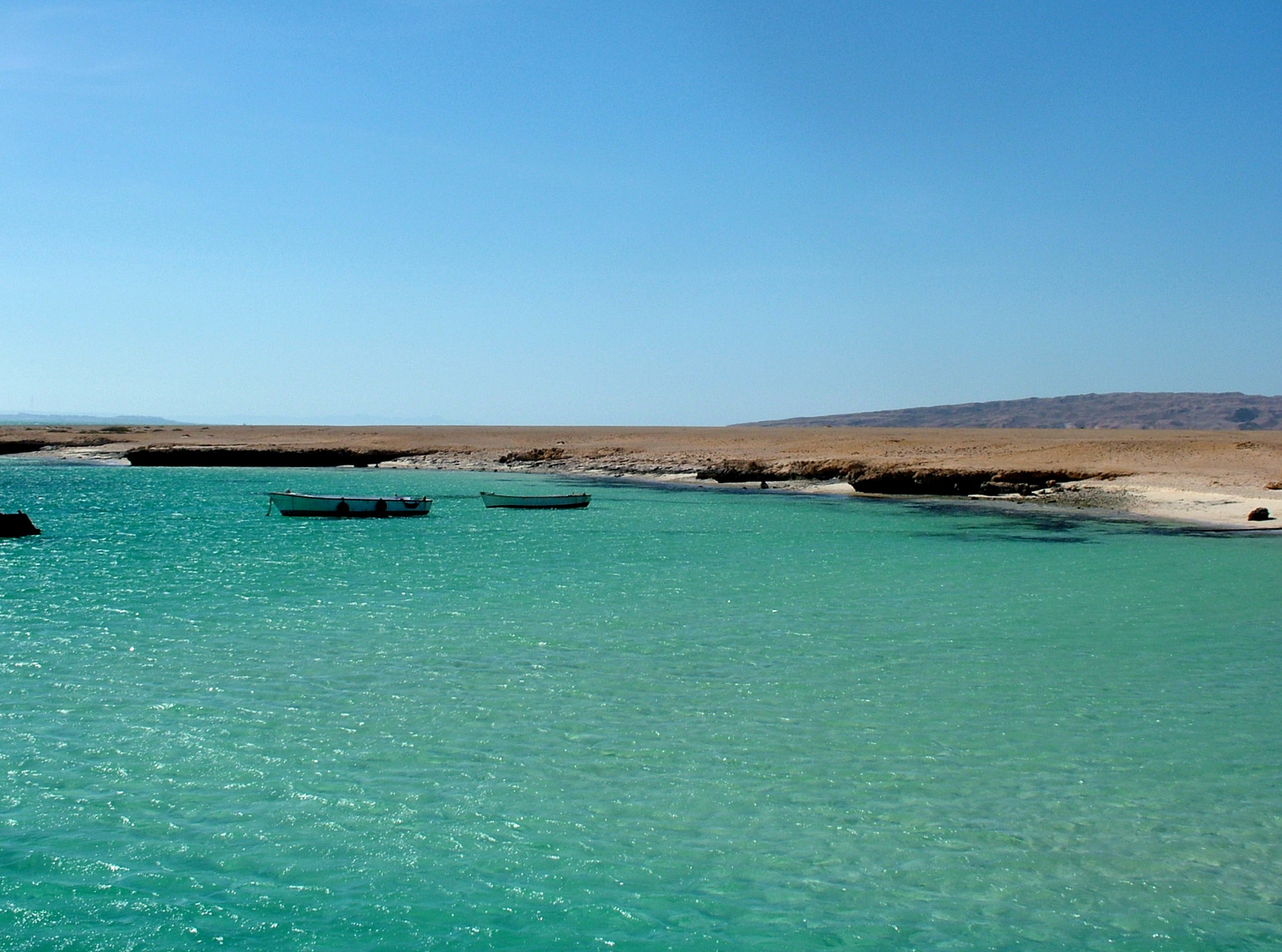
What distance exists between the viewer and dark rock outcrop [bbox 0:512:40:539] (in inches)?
1249

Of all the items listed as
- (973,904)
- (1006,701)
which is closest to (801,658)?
(1006,701)

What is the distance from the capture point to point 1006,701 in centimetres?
1284

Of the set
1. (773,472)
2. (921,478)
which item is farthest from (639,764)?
(773,472)

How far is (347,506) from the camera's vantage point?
130 ft

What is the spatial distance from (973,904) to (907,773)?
2603 mm

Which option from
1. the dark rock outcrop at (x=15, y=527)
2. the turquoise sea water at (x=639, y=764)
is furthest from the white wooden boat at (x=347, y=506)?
the turquoise sea water at (x=639, y=764)

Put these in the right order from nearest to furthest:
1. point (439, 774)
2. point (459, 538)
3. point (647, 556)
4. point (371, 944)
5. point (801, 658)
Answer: point (371, 944) < point (439, 774) < point (801, 658) < point (647, 556) < point (459, 538)

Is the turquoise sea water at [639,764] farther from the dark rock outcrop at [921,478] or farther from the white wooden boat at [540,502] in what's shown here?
the dark rock outcrop at [921,478]

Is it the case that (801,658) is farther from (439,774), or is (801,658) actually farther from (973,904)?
(973,904)

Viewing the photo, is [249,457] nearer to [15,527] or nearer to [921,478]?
[15,527]

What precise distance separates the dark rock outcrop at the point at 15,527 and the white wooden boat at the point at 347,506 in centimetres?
848

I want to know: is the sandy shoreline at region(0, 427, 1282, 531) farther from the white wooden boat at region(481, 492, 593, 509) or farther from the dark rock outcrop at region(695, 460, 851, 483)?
the white wooden boat at region(481, 492, 593, 509)

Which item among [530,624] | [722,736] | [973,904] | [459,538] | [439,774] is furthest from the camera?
[459,538]

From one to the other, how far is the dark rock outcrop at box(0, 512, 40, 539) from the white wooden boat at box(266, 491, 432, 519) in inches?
334
